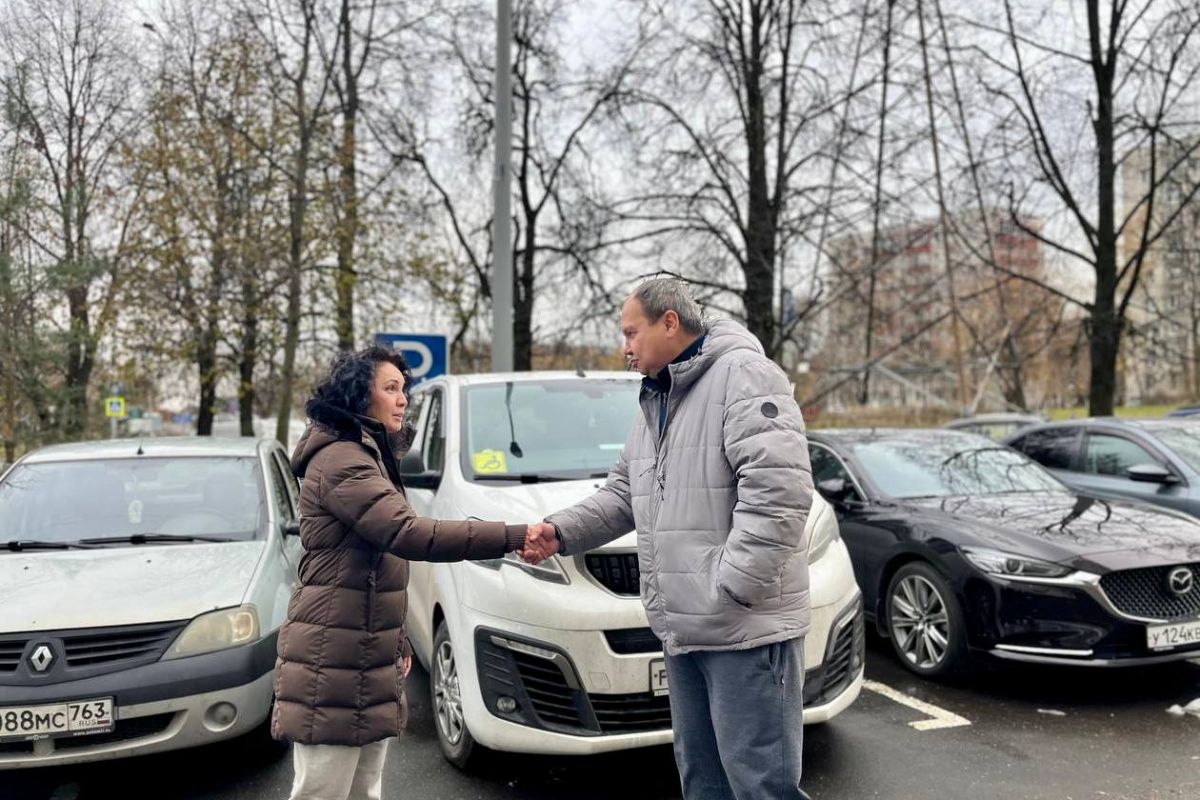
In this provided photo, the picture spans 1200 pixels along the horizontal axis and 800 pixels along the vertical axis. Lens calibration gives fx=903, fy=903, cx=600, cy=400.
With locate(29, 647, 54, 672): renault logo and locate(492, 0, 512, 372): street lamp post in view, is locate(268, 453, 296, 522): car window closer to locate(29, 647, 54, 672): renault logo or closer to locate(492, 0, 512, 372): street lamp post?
locate(29, 647, 54, 672): renault logo

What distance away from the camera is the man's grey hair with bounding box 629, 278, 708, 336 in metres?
2.63

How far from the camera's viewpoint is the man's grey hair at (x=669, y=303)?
2631 millimetres

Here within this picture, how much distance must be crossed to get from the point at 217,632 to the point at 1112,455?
24.1ft

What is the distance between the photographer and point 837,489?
248 inches

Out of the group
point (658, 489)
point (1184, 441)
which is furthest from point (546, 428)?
point (1184, 441)

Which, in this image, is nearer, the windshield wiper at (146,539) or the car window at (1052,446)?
the windshield wiper at (146,539)

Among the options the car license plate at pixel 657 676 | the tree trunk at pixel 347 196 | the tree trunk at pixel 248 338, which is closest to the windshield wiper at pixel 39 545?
the car license plate at pixel 657 676

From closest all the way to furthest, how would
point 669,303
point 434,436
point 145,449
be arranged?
point 669,303 → point 434,436 → point 145,449

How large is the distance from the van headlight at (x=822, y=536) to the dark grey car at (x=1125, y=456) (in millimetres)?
3329

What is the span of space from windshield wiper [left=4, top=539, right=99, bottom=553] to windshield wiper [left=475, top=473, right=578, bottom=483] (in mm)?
2043

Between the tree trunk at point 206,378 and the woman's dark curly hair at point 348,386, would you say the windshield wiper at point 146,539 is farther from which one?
A: the tree trunk at point 206,378

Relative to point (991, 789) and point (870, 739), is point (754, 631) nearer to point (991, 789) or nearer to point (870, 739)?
point (991, 789)

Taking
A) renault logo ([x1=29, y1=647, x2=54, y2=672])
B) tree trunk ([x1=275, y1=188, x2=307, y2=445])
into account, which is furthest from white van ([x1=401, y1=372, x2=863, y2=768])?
tree trunk ([x1=275, y1=188, x2=307, y2=445])

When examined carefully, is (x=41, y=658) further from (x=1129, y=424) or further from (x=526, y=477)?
(x=1129, y=424)
